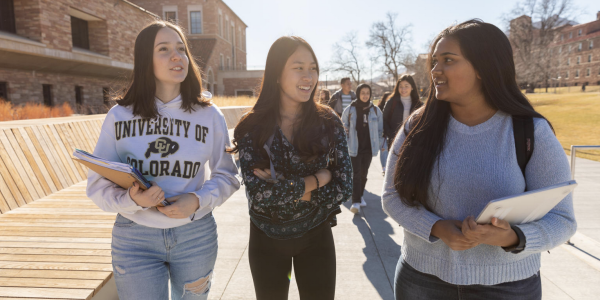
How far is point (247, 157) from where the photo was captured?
195 centimetres

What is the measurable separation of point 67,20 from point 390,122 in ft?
62.5

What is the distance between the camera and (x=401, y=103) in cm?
639

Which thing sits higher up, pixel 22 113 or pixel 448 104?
pixel 448 104

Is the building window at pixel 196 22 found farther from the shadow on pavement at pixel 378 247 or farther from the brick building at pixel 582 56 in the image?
the brick building at pixel 582 56

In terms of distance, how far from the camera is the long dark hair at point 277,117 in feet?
6.63

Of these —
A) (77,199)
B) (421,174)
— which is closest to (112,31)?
(77,199)

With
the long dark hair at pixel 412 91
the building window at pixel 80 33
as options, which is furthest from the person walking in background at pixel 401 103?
the building window at pixel 80 33

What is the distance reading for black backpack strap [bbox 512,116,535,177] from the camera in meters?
1.45

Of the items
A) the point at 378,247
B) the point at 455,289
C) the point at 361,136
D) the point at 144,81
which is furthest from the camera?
the point at 361,136

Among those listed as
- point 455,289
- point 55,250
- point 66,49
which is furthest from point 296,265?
point 66,49

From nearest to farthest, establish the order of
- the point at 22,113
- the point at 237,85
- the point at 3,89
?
the point at 22,113 < the point at 3,89 < the point at 237,85

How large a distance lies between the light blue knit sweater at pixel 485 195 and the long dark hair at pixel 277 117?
0.65 meters

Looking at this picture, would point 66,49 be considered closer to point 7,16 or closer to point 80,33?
point 7,16

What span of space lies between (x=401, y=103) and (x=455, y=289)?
5.18m
